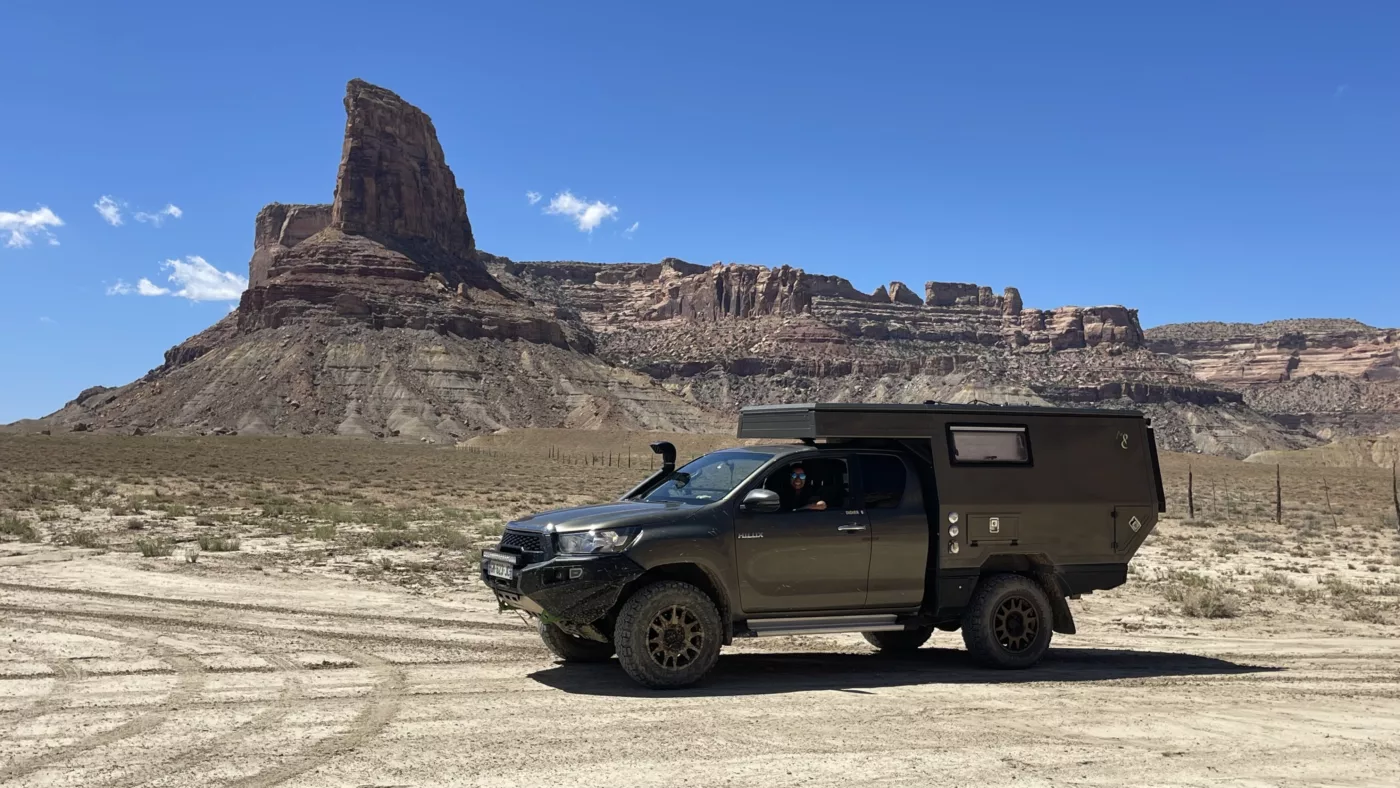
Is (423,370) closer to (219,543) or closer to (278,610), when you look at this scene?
(219,543)

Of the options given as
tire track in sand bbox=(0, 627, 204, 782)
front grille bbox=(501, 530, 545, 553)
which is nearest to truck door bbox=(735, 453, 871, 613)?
front grille bbox=(501, 530, 545, 553)

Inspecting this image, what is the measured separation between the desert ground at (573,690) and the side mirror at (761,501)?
1428 millimetres

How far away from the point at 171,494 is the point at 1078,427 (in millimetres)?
27897

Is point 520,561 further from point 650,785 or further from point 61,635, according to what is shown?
point 61,635

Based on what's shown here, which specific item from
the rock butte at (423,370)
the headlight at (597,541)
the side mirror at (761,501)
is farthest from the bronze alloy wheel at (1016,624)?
the rock butte at (423,370)

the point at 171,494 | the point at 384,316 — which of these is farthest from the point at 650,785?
the point at 384,316

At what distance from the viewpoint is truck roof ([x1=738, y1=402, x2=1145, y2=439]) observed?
8.96 metres

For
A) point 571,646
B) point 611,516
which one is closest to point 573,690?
point 571,646

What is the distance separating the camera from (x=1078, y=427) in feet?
32.8

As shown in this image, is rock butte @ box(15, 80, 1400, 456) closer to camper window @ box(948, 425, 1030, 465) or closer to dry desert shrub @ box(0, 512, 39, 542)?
dry desert shrub @ box(0, 512, 39, 542)

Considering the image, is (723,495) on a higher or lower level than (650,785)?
higher

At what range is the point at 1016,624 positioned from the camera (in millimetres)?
9617

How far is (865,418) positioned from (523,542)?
3082 millimetres

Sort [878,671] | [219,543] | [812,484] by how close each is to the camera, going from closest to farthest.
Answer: [812,484] → [878,671] → [219,543]
